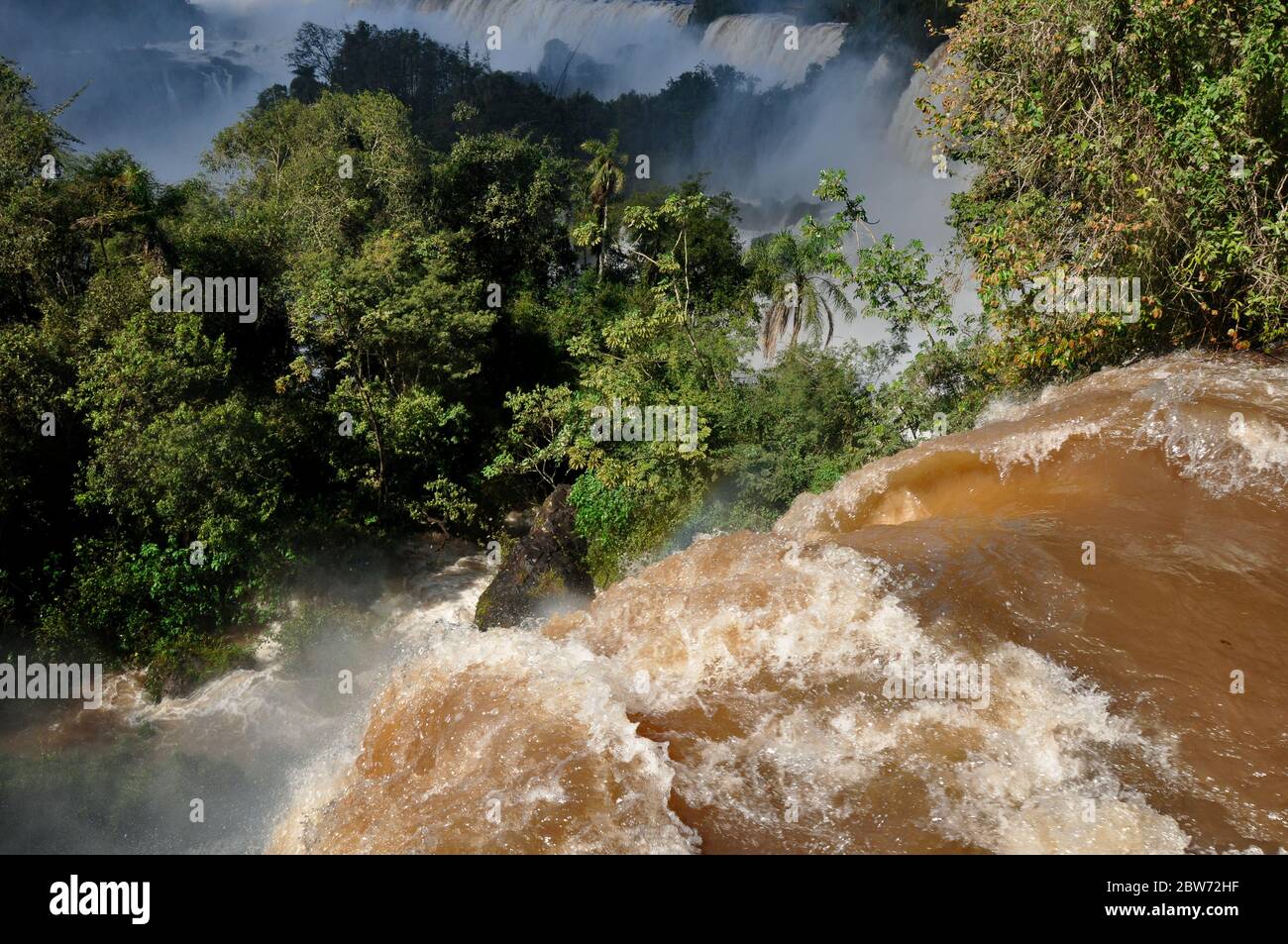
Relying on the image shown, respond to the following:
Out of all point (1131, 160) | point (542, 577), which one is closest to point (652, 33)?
point (542, 577)

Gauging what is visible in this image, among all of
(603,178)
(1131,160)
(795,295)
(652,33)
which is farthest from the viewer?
(652,33)

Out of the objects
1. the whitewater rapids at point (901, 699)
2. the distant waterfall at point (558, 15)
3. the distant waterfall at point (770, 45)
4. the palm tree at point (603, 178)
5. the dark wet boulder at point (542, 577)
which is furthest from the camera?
the distant waterfall at point (558, 15)

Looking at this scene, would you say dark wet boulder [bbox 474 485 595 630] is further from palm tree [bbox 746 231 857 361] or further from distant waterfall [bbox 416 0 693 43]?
distant waterfall [bbox 416 0 693 43]

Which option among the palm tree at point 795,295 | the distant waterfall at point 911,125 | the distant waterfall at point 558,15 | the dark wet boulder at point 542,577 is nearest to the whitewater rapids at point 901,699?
the dark wet boulder at point 542,577

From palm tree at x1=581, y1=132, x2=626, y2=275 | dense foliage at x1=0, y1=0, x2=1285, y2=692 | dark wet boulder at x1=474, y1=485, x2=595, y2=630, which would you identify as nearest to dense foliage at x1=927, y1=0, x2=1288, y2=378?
dense foliage at x1=0, y1=0, x2=1285, y2=692

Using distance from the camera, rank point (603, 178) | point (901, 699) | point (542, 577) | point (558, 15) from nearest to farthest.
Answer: point (901, 699)
point (542, 577)
point (603, 178)
point (558, 15)

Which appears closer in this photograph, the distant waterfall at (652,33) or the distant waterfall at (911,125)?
the distant waterfall at (911,125)

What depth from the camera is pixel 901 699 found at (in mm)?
4344

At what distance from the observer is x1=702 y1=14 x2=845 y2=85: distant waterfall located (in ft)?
132

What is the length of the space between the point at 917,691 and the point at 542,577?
8250 mm

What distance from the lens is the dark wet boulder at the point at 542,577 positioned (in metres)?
11.8

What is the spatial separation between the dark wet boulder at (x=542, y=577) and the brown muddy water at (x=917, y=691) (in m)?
5.76

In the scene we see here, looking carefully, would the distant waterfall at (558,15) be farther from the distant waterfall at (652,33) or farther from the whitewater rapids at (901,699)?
the whitewater rapids at (901,699)

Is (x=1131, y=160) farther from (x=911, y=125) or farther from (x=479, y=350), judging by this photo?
(x=911, y=125)
